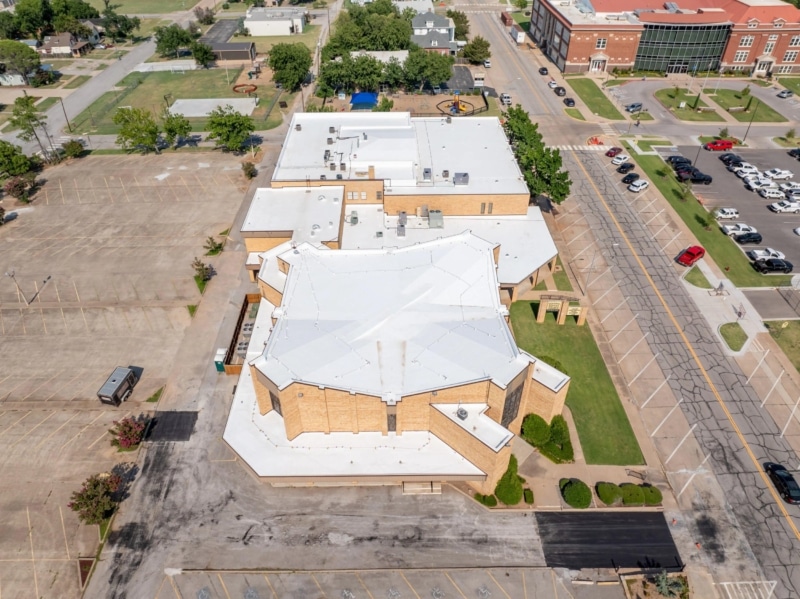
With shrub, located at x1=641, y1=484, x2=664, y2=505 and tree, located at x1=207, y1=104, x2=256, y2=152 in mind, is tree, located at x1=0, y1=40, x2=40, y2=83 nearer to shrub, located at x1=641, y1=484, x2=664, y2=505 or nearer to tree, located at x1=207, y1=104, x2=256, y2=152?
tree, located at x1=207, y1=104, x2=256, y2=152

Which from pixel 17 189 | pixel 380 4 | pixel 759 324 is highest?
pixel 380 4

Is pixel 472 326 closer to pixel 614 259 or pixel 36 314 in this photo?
pixel 614 259

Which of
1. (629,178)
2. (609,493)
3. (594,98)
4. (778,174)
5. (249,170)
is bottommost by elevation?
(609,493)

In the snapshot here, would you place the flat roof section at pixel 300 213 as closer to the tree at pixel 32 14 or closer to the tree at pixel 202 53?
the tree at pixel 202 53

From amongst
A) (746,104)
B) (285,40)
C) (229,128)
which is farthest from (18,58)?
(746,104)

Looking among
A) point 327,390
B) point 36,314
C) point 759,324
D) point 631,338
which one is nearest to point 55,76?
point 36,314

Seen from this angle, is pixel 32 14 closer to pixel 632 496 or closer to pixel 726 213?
pixel 726 213
